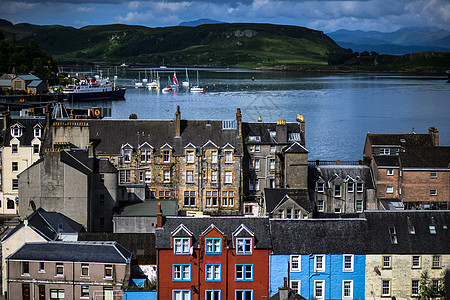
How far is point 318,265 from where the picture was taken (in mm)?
47531

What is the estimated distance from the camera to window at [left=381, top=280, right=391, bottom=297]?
47.7 meters

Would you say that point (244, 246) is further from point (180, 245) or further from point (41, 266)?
point (41, 266)

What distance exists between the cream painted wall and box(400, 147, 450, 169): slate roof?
22.0m

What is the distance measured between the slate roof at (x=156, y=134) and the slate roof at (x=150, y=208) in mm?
6498

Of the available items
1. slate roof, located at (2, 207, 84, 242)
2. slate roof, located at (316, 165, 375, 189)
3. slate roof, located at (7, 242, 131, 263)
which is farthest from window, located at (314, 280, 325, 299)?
slate roof, located at (316, 165, 375, 189)

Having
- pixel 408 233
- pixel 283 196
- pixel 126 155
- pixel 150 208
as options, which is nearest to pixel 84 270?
pixel 150 208

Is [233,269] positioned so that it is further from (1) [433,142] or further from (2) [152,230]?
(1) [433,142]

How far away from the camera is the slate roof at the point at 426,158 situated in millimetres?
68625

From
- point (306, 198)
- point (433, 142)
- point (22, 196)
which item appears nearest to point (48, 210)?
point (22, 196)

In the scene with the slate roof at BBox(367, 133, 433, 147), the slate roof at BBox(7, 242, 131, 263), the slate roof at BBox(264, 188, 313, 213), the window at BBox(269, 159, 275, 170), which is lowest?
the slate roof at BBox(7, 242, 131, 263)

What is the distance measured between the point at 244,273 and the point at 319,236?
6.21m

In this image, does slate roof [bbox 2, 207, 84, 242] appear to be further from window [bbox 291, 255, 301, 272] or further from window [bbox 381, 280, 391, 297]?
window [bbox 381, 280, 391, 297]

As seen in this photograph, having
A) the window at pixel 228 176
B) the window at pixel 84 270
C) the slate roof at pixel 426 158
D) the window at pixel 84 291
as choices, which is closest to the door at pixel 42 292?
the window at pixel 84 291

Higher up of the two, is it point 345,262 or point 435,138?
point 435,138
